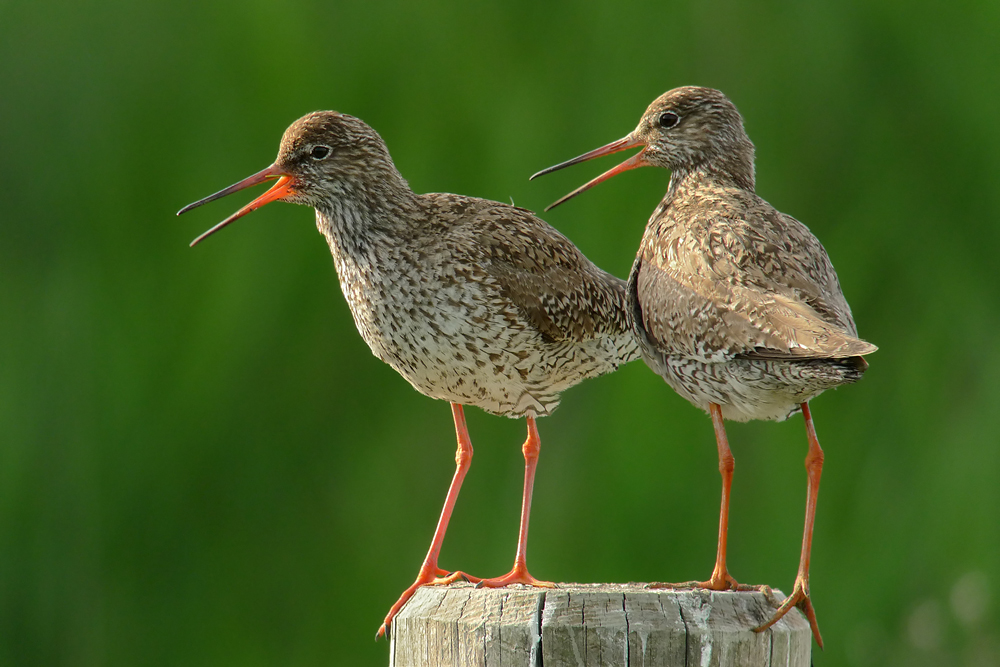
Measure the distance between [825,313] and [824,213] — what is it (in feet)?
13.5

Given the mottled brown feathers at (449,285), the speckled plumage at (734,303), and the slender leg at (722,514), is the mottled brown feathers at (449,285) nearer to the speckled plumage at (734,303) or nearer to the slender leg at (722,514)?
the speckled plumage at (734,303)

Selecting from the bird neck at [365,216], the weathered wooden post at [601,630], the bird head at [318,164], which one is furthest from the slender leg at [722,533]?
the bird head at [318,164]

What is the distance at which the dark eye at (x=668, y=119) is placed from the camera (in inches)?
213

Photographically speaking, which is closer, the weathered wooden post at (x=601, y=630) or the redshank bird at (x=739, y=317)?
the weathered wooden post at (x=601, y=630)

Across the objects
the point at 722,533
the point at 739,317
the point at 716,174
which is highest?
the point at 716,174

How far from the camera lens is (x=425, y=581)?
518cm

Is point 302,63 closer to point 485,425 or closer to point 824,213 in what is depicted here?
point 485,425

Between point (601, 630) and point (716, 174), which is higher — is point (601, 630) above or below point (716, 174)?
below

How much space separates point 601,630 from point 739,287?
66.8 inches

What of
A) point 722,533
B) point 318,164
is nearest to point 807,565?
point 722,533

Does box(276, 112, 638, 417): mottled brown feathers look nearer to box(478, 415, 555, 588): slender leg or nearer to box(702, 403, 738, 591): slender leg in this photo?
box(478, 415, 555, 588): slender leg

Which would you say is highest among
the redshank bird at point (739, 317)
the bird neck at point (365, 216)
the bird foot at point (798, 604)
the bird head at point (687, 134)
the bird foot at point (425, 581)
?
the bird head at point (687, 134)

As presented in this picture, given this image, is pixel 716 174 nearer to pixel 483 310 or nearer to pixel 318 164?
pixel 483 310

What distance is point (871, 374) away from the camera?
26.3ft
